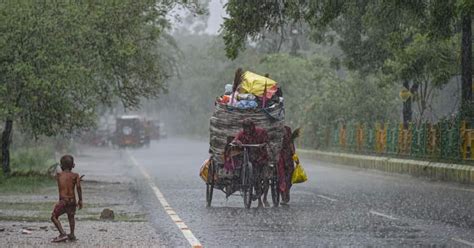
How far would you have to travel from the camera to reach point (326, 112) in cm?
5000

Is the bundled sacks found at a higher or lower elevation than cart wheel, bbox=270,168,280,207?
higher

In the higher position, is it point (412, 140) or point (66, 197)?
point (412, 140)

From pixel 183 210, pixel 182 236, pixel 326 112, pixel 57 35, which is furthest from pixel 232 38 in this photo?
pixel 326 112

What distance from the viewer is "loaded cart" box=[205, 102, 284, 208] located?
58.2 feet

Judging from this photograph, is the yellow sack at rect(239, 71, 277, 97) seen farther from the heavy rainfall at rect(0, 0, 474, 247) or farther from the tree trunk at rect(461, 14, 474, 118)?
the tree trunk at rect(461, 14, 474, 118)

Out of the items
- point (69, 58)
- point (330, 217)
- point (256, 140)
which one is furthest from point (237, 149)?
point (69, 58)

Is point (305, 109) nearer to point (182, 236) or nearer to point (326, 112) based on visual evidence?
point (326, 112)

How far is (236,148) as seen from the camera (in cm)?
1764

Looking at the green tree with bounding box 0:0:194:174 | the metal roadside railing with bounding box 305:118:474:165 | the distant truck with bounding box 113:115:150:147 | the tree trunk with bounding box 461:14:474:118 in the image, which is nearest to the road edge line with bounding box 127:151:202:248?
the green tree with bounding box 0:0:194:174

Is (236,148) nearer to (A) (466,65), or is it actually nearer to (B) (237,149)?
(B) (237,149)

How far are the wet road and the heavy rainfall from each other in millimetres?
36

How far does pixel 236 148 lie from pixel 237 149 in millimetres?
26

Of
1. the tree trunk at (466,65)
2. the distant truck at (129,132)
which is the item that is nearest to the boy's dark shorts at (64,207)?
the tree trunk at (466,65)

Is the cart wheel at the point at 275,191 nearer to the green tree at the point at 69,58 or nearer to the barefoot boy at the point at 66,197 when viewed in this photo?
the green tree at the point at 69,58
